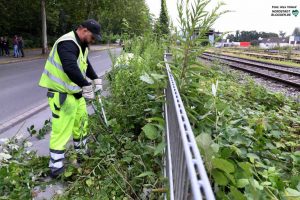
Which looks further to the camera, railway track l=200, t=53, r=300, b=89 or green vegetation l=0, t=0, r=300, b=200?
railway track l=200, t=53, r=300, b=89

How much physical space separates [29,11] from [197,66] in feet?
149

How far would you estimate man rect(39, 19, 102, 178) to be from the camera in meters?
3.98

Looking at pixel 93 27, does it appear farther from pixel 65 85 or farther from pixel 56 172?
pixel 56 172

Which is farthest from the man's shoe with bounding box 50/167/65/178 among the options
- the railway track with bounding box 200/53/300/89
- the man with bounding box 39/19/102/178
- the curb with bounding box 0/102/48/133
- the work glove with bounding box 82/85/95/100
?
the railway track with bounding box 200/53/300/89

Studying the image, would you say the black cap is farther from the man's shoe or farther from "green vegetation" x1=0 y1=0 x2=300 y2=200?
the man's shoe

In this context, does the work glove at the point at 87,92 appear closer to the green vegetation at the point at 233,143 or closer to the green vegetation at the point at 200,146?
the green vegetation at the point at 200,146

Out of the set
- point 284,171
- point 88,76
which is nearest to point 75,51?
point 88,76

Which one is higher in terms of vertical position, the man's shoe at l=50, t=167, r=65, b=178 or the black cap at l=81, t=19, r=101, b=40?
the black cap at l=81, t=19, r=101, b=40

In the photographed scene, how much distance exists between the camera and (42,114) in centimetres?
782

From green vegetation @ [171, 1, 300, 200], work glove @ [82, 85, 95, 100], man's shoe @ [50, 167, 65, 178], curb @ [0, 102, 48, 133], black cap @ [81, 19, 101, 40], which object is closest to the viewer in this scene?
green vegetation @ [171, 1, 300, 200]

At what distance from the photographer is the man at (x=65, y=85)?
3980mm

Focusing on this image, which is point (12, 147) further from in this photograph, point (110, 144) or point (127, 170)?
point (127, 170)

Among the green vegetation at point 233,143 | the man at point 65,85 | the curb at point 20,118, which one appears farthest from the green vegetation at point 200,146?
the curb at point 20,118

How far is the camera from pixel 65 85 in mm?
4062
